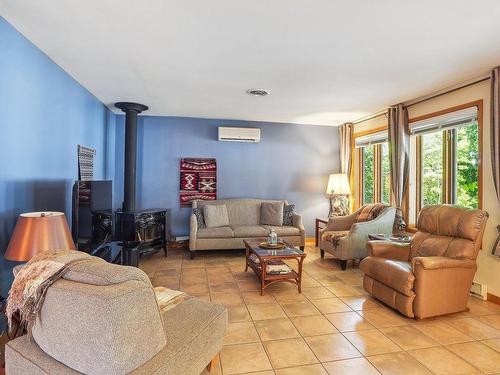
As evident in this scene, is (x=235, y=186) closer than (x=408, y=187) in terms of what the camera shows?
No

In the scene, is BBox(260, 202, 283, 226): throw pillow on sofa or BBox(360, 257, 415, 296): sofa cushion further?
BBox(260, 202, 283, 226): throw pillow on sofa

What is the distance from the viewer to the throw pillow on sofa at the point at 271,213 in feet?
17.2

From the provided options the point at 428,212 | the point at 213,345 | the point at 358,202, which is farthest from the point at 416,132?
the point at 213,345

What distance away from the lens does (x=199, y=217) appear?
16.3 feet

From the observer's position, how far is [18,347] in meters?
1.37

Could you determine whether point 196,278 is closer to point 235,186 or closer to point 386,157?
point 235,186

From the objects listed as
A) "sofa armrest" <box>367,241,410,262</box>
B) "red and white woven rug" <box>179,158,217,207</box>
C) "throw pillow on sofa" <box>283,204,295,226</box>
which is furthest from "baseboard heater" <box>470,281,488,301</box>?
"red and white woven rug" <box>179,158,217,207</box>

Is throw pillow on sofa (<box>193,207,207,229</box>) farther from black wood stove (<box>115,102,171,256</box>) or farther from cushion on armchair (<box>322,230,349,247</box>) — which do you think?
cushion on armchair (<box>322,230,349,247</box>)

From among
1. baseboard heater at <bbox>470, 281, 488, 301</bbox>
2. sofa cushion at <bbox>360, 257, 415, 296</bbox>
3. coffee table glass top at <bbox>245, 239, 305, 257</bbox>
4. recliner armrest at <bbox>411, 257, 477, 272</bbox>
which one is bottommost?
baseboard heater at <bbox>470, 281, 488, 301</bbox>

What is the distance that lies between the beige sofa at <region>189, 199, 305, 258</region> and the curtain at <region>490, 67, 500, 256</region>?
8.64 ft

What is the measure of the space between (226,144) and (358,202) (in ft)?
9.21

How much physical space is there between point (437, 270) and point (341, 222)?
89.0 inches

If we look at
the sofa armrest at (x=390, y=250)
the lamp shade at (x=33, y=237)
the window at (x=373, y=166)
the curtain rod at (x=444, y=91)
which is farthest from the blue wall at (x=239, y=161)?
the lamp shade at (x=33, y=237)

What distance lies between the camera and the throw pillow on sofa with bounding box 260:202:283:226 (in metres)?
5.25
